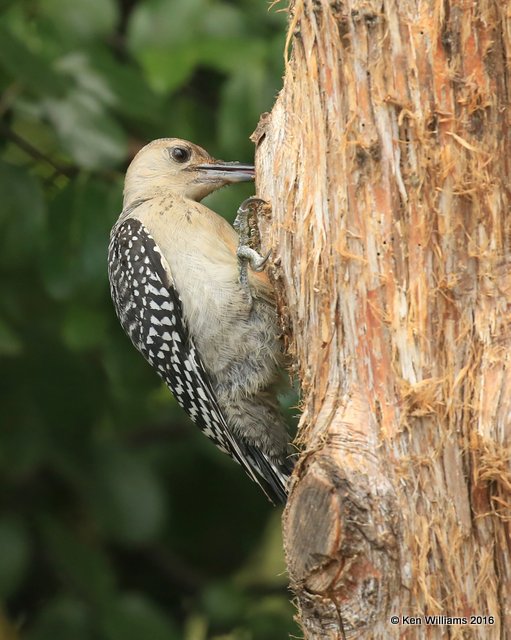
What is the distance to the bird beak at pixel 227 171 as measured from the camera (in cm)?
495

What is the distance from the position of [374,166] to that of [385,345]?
0.55 m

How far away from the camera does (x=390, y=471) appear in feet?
9.73

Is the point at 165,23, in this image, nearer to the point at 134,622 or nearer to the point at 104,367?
the point at 104,367

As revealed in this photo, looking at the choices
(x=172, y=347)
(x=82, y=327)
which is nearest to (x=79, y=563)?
(x=82, y=327)

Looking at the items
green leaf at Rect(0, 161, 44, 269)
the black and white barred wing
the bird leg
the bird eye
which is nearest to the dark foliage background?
green leaf at Rect(0, 161, 44, 269)

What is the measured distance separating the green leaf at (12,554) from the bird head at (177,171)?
186cm

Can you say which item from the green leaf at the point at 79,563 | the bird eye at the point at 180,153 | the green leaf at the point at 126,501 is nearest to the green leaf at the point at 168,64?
the bird eye at the point at 180,153

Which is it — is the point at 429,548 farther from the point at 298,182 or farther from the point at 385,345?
the point at 298,182

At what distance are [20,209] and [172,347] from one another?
1.03 m

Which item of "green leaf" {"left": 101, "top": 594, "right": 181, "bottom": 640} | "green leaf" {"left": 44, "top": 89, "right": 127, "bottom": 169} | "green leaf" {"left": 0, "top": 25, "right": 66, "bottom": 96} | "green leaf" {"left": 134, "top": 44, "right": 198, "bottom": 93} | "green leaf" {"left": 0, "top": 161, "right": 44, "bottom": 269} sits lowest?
"green leaf" {"left": 101, "top": 594, "right": 181, "bottom": 640}

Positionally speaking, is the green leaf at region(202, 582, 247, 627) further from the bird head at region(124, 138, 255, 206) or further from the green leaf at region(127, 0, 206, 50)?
the green leaf at region(127, 0, 206, 50)

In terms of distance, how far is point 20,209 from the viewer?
4809 mm

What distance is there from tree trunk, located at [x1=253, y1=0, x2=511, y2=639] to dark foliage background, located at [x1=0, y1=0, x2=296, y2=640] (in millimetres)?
1728

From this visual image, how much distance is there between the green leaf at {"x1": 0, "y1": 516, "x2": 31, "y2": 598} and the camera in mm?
5270
